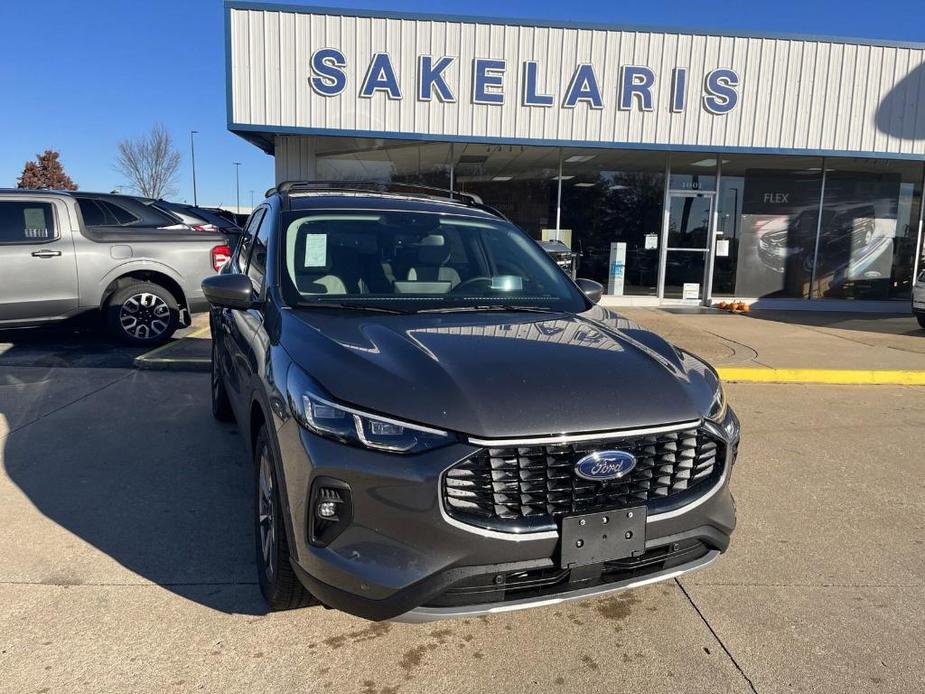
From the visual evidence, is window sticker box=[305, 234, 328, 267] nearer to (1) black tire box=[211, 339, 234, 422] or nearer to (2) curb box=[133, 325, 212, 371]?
(1) black tire box=[211, 339, 234, 422]

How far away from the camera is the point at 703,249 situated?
14.6m

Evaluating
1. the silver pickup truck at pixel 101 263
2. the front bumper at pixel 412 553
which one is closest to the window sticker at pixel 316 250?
the front bumper at pixel 412 553

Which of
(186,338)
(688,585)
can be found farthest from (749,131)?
(688,585)

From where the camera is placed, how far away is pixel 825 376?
739 centimetres

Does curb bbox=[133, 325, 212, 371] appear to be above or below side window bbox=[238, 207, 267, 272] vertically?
below

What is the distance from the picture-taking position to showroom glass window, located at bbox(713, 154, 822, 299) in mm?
14570

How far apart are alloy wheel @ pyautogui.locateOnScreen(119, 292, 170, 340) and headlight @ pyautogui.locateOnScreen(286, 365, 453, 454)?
21.4 feet

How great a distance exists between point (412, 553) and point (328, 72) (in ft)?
37.4

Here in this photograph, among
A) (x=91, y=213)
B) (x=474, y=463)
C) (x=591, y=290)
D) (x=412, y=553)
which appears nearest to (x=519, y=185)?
(x=91, y=213)

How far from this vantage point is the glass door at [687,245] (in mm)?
14484

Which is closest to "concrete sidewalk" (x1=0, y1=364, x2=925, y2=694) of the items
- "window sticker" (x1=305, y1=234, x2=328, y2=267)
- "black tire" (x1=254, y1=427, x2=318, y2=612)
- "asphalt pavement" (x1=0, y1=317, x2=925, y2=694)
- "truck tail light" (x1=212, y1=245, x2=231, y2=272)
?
"asphalt pavement" (x1=0, y1=317, x2=925, y2=694)

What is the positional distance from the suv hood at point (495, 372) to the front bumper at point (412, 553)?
18 cm

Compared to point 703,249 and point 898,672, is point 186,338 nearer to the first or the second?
point 898,672

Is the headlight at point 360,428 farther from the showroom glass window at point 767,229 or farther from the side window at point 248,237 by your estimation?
the showroom glass window at point 767,229
